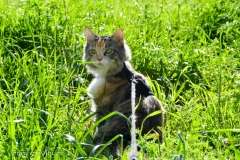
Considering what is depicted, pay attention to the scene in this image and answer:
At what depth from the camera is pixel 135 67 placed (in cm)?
483

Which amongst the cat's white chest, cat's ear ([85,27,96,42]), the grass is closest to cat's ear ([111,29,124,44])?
cat's ear ([85,27,96,42])

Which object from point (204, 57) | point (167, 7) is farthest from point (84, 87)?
point (167, 7)

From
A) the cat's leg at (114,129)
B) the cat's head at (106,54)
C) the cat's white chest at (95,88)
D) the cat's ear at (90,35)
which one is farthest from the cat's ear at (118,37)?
the cat's leg at (114,129)

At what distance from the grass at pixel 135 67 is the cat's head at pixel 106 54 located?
226 millimetres

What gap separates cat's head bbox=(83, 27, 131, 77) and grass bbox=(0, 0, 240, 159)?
0.23 metres

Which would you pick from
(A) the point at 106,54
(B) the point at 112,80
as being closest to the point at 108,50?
(A) the point at 106,54

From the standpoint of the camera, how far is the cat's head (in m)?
4.11

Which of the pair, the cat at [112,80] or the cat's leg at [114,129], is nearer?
the cat's leg at [114,129]

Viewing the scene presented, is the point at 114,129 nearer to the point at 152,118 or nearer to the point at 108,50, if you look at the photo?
the point at 152,118

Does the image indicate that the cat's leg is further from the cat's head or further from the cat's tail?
the cat's head

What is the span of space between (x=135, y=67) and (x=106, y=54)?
0.74 m

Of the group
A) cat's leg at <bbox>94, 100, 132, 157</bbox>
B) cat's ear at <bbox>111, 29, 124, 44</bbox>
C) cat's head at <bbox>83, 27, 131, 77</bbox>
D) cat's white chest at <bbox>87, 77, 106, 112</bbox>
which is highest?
cat's ear at <bbox>111, 29, 124, 44</bbox>

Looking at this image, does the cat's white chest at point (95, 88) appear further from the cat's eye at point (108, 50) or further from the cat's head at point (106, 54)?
the cat's eye at point (108, 50)

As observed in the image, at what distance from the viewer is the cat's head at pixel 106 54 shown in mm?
4109
